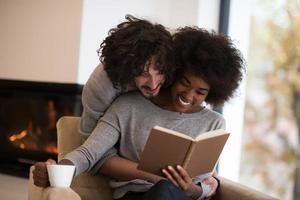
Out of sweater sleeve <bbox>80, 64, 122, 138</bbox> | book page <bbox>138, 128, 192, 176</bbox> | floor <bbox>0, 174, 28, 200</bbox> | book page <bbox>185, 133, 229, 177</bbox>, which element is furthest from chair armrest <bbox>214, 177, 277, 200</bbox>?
floor <bbox>0, 174, 28, 200</bbox>

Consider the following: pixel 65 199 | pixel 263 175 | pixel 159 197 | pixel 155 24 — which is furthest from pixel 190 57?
pixel 263 175

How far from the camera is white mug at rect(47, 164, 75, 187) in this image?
116 centimetres

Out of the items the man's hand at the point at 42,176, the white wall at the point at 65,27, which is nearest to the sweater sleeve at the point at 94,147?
the man's hand at the point at 42,176

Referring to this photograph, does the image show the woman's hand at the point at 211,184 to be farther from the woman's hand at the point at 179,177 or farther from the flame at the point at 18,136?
the flame at the point at 18,136

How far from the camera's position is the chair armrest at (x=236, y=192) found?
1.46 metres

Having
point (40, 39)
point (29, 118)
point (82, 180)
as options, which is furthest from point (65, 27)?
point (82, 180)

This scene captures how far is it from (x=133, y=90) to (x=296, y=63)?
149cm

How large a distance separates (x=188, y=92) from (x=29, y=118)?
1.79m

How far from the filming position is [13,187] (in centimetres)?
270

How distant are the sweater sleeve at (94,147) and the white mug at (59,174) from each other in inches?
4.4

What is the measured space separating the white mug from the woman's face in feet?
1.61

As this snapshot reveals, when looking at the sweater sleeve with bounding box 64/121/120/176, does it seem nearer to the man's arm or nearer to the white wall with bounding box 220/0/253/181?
the man's arm

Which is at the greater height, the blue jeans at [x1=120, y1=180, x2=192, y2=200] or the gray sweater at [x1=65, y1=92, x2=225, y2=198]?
the gray sweater at [x1=65, y1=92, x2=225, y2=198]

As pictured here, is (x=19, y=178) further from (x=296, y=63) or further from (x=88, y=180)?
(x=296, y=63)
